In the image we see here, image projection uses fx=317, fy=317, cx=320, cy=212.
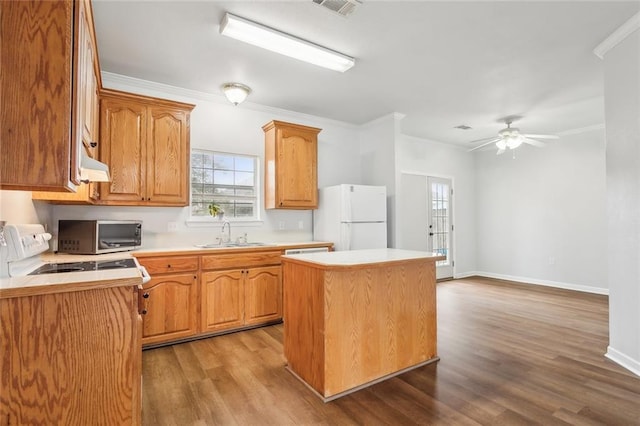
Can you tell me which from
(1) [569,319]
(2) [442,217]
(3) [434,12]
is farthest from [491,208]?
(3) [434,12]

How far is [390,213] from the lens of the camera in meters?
→ 4.72

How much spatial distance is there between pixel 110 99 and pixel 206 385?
108 inches

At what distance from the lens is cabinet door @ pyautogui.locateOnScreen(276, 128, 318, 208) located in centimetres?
412

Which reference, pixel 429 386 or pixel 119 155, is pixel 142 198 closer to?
pixel 119 155

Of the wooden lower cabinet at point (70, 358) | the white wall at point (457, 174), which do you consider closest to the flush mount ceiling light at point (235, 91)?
the wooden lower cabinet at point (70, 358)

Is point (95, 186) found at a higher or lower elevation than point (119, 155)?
lower

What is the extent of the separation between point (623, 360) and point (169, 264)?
13.4 ft

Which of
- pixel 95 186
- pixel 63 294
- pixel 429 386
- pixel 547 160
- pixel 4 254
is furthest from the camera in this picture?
pixel 547 160

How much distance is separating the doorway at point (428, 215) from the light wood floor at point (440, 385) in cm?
253

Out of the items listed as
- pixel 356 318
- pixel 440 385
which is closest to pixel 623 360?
pixel 440 385

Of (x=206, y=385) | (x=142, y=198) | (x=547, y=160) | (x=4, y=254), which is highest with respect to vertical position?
(x=547, y=160)

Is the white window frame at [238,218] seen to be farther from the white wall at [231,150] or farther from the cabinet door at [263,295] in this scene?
the cabinet door at [263,295]

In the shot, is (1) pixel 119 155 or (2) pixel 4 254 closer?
(2) pixel 4 254

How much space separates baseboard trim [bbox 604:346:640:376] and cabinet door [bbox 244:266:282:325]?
316cm
